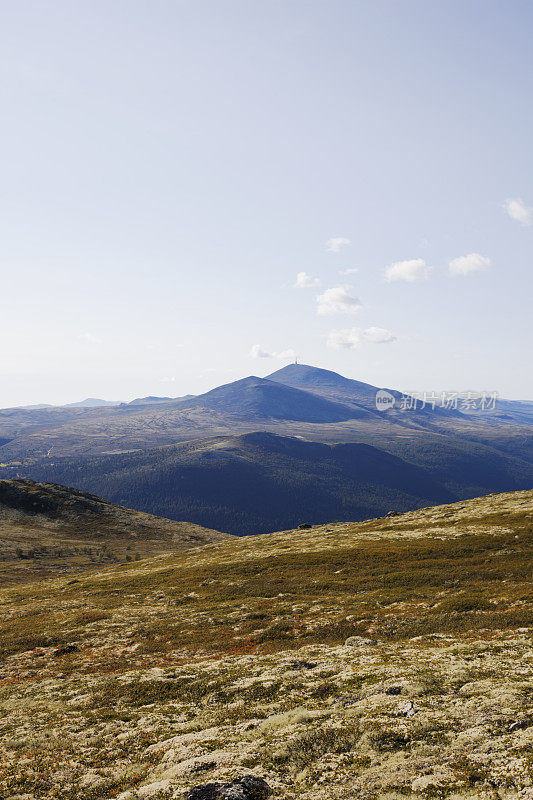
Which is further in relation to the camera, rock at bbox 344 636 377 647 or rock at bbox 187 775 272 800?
rock at bbox 344 636 377 647

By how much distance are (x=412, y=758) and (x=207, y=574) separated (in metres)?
59.9

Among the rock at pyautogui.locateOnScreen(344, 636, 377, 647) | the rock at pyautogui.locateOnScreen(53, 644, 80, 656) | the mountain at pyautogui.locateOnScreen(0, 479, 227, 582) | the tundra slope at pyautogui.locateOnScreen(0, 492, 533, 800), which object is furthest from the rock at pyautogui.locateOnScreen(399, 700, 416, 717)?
the mountain at pyautogui.locateOnScreen(0, 479, 227, 582)

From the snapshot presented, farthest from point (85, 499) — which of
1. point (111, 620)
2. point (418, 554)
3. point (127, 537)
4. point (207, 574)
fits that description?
point (418, 554)

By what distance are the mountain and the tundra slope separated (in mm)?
65478

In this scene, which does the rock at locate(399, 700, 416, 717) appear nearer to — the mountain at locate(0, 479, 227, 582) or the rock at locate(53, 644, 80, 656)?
the rock at locate(53, 644, 80, 656)

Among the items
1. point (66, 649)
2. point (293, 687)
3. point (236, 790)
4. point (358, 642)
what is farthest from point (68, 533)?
point (236, 790)

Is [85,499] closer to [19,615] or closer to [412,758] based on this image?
[19,615]

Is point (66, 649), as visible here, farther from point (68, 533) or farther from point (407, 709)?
point (68, 533)

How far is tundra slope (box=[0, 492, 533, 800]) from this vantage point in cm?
1343

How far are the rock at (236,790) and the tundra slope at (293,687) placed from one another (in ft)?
1.67

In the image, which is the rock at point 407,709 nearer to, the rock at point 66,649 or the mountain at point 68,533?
the rock at point 66,649

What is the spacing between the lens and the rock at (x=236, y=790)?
12.3 m

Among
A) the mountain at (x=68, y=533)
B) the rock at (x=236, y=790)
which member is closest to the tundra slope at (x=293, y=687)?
the rock at (x=236, y=790)

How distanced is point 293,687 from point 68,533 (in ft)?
508
